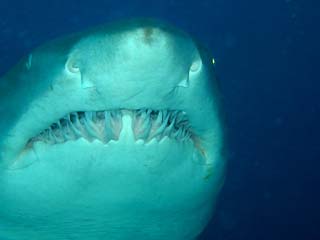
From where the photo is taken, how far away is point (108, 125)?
5.12ft

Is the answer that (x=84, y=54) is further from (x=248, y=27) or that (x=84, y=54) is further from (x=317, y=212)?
(x=248, y=27)

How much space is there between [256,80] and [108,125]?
1758cm

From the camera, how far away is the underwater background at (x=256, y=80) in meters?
14.4

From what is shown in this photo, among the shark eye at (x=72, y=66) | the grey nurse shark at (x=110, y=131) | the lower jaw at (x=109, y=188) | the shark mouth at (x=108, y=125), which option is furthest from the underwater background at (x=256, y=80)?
the shark eye at (x=72, y=66)

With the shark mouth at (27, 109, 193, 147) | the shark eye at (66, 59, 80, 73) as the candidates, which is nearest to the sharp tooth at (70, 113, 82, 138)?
the shark mouth at (27, 109, 193, 147)

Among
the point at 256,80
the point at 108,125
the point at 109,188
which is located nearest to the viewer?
the point at 108,125

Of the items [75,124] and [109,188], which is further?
[109,188]

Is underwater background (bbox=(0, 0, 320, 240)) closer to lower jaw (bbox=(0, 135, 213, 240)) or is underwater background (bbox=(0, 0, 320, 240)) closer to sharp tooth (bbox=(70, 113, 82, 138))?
lower jaw (bbox=(0, 135, 213, 240))

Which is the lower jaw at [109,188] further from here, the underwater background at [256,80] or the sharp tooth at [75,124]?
the underwater background at [256,80]

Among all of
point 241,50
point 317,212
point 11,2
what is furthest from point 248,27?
point 11,2

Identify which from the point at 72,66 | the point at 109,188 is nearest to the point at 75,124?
the point at 72,66

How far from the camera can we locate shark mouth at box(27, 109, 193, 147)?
159 cm

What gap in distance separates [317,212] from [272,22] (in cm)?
970

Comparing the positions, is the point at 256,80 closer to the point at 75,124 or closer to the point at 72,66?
the point at 75,124
